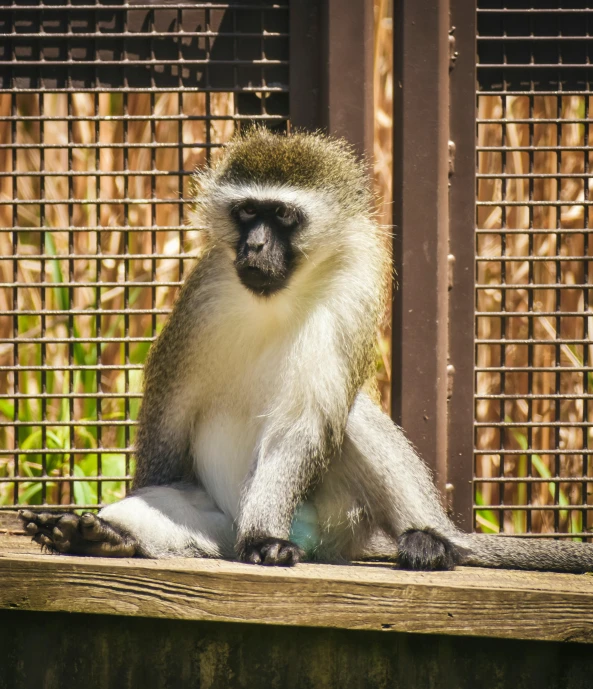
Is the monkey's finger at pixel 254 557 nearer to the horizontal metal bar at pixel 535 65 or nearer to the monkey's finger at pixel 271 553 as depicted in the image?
the monkey's finger at pixel 271 553

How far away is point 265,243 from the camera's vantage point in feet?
10.6

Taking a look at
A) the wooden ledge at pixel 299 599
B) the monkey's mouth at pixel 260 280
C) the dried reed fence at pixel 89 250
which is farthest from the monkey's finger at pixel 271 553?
the dried reed fence at pixel 89 250

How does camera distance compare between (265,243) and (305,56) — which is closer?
(265,243)

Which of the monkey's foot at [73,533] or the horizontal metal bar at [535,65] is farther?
the horizontal metal bar at [535,65]

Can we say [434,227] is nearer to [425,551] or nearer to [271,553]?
[425,551]

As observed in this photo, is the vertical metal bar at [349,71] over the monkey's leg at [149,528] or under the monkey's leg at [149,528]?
over

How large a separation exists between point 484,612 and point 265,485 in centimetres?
83

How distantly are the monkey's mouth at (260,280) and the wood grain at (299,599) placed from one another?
966 millimetres

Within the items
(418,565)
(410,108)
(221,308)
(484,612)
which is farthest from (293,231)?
(484,612)

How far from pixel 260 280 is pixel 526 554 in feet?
4.27

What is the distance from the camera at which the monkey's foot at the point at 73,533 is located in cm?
287

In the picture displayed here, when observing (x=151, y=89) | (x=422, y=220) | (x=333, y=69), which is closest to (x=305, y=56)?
(x=333, y=69)

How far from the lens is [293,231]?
334 cm

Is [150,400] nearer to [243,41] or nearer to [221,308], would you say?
[221,308]
